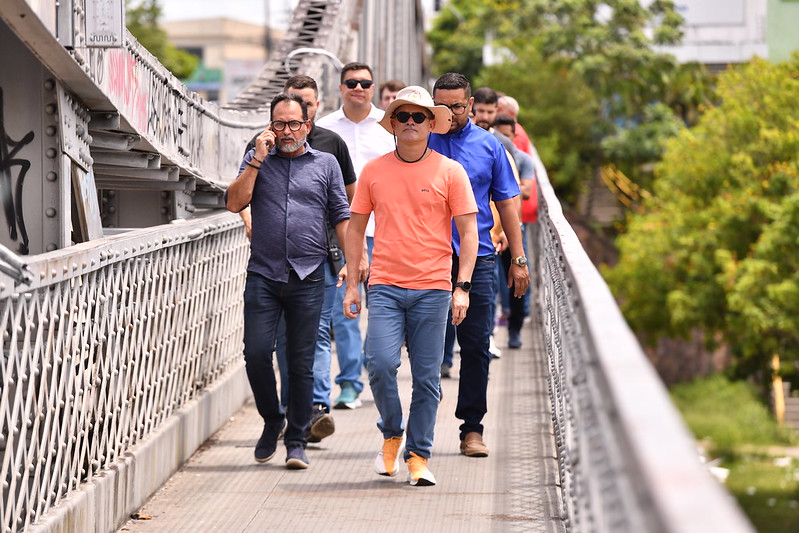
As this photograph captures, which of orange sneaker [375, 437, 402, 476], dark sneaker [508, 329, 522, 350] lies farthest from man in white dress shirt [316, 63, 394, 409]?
dark sneaker [508, 329, 522, 350]

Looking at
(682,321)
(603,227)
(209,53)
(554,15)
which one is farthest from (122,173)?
(209,53)

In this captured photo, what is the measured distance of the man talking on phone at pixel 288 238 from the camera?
657cm

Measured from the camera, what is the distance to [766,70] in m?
41.8

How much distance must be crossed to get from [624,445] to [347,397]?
20.8 ft

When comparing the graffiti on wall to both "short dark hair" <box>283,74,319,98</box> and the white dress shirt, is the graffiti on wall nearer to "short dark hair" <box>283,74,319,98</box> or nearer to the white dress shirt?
"short dark hair" <box>283,74,319,98</box>

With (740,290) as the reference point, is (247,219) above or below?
above

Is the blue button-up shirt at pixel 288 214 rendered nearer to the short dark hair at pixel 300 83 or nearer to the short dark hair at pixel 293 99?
the short dark hair at pixel 293 99

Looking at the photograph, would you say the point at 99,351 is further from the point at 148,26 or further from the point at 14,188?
the point at 148,26

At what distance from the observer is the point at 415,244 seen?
20.0ft

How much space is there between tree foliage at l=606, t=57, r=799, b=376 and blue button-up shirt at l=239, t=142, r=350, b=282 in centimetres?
3162

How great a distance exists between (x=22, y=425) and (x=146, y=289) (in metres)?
1.99

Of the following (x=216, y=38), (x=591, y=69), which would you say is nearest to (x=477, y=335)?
(x=591, y=69)

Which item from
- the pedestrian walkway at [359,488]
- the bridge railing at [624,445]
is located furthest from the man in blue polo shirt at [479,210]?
the bridge railing at [624,445]

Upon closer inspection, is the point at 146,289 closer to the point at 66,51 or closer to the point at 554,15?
the point at 66,51
